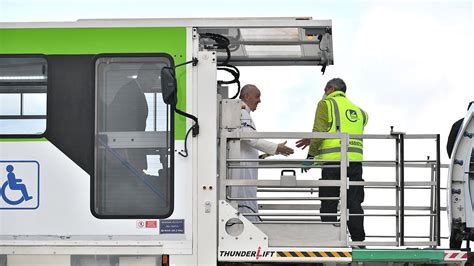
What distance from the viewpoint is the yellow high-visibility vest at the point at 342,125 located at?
696 centimetres

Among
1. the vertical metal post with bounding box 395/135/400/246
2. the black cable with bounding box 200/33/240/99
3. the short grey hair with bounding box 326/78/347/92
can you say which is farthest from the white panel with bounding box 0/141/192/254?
the short grey hair with bounding box 326/78/347/92

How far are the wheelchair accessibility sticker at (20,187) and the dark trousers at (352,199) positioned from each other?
7.97 ft

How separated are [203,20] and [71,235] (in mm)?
2010

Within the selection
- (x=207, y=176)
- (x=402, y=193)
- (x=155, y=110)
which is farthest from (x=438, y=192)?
(x=155, y=110)

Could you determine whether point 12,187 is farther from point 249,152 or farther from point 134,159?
point 249,152

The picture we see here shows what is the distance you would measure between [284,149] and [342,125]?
22.1 inches

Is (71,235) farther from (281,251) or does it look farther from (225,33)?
(225,33)

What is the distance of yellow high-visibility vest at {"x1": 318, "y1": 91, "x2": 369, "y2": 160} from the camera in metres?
6.96

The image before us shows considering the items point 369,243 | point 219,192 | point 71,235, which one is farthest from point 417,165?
point 71,235

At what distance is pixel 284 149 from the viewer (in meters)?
7.14

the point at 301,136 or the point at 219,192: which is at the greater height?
the point at 301,136

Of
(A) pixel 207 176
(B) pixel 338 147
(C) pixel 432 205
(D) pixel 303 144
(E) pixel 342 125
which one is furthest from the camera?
(D) pixel 303 144

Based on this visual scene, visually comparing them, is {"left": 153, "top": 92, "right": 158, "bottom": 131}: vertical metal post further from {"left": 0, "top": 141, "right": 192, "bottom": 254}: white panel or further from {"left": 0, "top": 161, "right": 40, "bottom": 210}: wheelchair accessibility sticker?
{"left": 0, "top": 161, "right": 40, "bottom": 210}: wheelchair accessibility sticker

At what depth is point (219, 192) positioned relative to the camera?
20.8 ft
